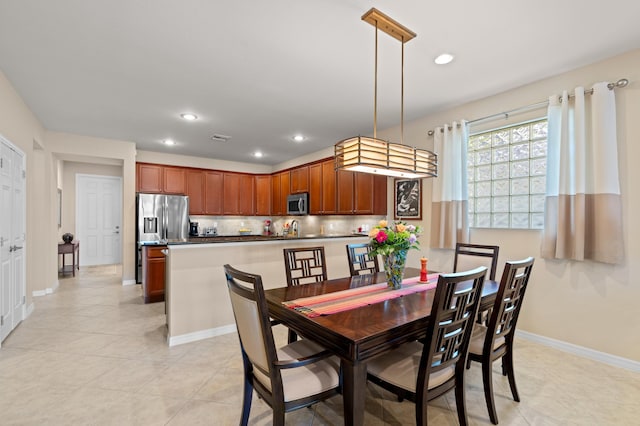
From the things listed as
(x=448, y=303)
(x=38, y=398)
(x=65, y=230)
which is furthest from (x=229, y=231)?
(x=448, y=303)

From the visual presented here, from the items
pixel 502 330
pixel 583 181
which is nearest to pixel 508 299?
pixel 502 330

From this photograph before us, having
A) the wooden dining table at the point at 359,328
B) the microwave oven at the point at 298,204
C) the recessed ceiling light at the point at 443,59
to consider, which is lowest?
the wooden dining table at the point at 359,328

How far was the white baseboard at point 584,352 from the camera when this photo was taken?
8.22 feet

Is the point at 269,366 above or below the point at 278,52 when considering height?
below

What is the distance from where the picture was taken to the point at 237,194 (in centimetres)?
698

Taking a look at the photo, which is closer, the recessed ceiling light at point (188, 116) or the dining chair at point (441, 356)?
the dining chair at point (441, 356)

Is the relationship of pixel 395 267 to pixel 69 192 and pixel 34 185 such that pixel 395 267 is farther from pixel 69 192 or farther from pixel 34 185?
pixel 69 192

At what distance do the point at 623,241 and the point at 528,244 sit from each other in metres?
0.71

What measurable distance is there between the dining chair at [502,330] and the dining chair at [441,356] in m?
0.26

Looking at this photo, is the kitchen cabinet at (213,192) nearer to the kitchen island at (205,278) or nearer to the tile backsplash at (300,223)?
the tile backsplash at (300,223)

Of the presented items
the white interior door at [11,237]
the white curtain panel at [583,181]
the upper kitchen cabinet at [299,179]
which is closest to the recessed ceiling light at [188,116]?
the white interior door at [11,237]

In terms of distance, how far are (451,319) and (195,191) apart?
5960mm

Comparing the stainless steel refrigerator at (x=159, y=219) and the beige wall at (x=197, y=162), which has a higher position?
the beige wall at (x=197, y=162)

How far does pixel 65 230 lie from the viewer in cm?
692
